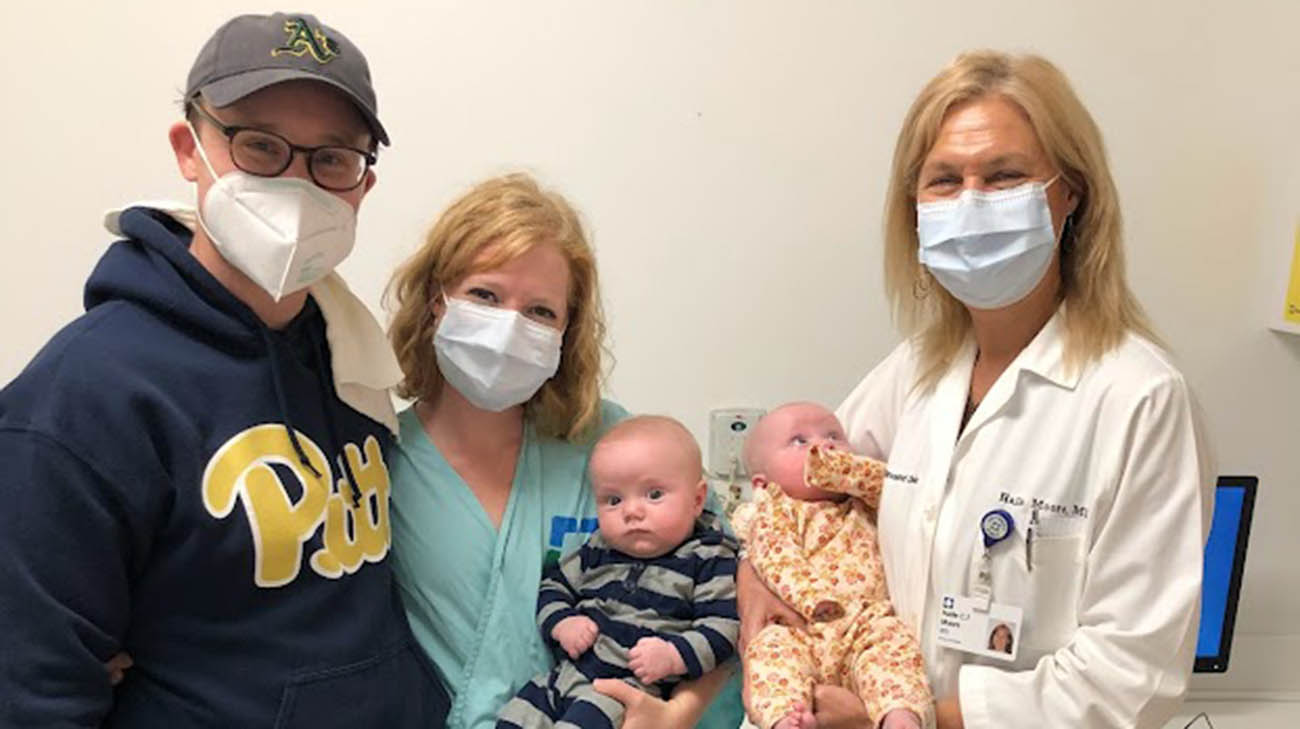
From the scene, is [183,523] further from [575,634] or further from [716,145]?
[716,145]

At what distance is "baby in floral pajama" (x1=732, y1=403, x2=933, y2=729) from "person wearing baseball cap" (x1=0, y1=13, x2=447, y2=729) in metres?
0.56

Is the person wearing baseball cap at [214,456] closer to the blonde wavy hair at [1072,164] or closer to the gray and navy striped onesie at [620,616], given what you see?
the gray and navy striped onesie at [620,616]

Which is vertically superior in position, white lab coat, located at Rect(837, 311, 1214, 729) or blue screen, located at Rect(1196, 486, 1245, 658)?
white lab coat, located at Rect(837, 311, 1214, 729)

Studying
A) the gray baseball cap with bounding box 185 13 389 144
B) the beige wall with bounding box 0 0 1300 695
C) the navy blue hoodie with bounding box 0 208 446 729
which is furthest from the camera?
the beige wall with bounding box 0 0 1300 695

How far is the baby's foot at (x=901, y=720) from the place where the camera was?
135 centimetres

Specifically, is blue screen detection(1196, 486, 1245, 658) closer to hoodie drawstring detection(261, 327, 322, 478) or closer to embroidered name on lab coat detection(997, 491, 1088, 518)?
embroidered name on lab coat detection(997, 491, 1088, 518)

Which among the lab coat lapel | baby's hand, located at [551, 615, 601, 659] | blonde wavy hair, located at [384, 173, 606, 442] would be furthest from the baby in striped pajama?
the lab coat lapel

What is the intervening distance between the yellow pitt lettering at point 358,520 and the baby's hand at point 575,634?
0.29 metres

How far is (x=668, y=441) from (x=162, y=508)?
763 millimetres

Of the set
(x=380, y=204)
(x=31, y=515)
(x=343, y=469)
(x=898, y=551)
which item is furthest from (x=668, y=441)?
Answer: (x=380, y=204)

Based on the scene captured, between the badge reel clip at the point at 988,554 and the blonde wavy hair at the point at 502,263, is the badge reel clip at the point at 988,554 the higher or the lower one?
the lower one

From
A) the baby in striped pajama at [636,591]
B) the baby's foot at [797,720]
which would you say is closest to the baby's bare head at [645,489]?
the baby in striped pajama at [636,591]

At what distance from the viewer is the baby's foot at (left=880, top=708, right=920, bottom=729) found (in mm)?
1348

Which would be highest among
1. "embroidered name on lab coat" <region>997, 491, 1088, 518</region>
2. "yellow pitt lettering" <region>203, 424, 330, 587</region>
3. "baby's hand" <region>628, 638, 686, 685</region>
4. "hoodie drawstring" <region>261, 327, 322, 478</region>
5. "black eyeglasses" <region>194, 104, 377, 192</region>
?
"black eyeglasses" <region>194, 104, 377, 192</region>
